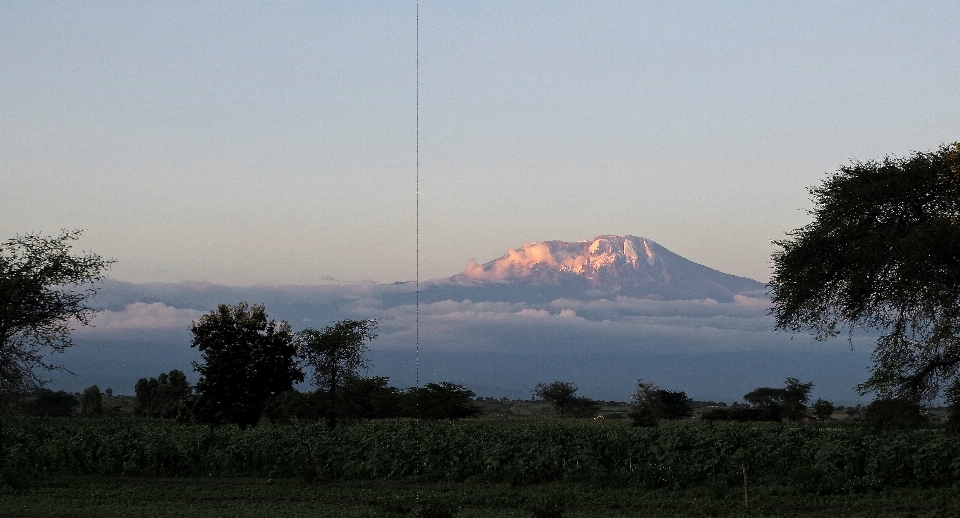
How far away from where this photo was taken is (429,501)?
26.7m

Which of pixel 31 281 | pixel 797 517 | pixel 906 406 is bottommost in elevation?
pixel 797 517

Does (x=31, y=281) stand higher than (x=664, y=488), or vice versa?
(x=31, y=281)

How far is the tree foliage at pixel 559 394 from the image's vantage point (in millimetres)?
107188

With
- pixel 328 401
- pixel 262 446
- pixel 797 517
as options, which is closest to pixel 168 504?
pixel 262 446

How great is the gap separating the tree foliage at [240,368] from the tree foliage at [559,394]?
46.9 m

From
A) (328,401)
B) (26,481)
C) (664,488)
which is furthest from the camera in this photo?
(328,401)

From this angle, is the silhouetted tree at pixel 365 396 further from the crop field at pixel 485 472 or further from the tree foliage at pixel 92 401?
the tree foliage at pixel 92 401

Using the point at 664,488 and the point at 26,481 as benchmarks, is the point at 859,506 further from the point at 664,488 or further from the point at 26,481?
the point at 26,481

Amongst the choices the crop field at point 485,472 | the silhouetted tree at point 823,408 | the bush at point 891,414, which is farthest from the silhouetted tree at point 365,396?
the silhouetted tree at point 823,408

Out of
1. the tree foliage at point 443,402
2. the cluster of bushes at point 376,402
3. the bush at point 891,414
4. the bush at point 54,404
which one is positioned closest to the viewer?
the bush at point 891,414

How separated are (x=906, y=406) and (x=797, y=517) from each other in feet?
44.8

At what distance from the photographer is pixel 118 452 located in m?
36.0

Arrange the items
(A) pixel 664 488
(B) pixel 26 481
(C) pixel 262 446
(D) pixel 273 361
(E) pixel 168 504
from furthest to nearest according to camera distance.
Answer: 1. (D) pixel 273 361
2. (C) pixel 262 446
3. (B) pixel 26 481
4. (A) pixel 664 488
5. (E) pixel 168 504

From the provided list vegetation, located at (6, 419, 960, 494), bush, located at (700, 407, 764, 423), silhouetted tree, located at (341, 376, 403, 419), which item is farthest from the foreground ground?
bush, located at (700, 407, 764, 423)
